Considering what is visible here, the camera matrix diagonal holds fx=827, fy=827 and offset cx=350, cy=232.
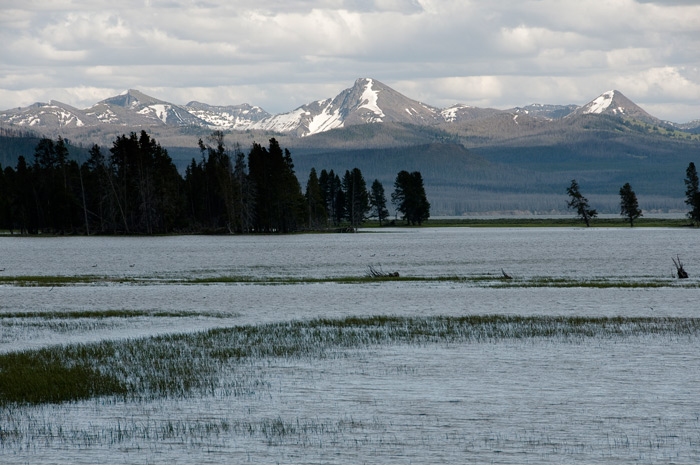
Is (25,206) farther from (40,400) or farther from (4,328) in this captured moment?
(40,400)

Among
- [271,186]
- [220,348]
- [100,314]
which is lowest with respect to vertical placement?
[220,348]

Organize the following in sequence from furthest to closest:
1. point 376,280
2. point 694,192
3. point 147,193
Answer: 1. point 694,192
2. point 147,193
3. point 376,280

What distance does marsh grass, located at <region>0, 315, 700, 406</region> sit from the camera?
69.9 feet

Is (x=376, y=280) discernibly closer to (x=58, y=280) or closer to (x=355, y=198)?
(x=58, y=280)

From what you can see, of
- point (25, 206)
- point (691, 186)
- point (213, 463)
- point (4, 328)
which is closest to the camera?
point (213, 463)

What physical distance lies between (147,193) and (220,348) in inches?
4678

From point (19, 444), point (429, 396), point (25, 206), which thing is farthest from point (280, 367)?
point (25, 206)

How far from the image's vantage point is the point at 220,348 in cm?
2711

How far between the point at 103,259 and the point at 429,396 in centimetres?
6709

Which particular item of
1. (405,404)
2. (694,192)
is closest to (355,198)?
(694,192)

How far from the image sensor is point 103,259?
81562mm

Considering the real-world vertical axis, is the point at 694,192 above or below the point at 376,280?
above

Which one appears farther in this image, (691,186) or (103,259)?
(691,186)

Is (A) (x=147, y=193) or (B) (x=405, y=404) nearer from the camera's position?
(B) (x=405, y=404)
